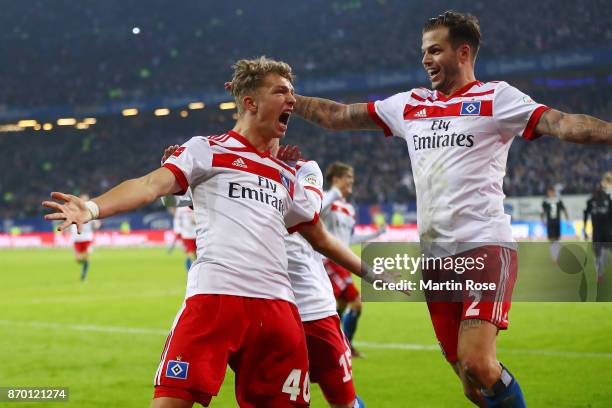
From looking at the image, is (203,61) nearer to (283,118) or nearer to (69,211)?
(283,118)

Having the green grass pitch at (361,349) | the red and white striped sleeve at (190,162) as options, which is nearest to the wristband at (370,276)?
the red and white striped sleeve at (190,162)

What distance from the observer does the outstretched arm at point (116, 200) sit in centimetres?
333

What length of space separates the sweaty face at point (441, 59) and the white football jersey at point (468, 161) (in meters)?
0.12

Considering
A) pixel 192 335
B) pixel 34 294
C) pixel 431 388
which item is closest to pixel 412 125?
pixel 192 335

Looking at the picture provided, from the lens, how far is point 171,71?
54438mm

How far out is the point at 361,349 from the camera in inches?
413

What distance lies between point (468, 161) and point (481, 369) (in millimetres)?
1135

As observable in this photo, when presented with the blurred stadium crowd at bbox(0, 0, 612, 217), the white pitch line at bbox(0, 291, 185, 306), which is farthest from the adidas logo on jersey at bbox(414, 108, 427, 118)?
the blurred stadium crowd at bbox(0, 0, 612, 217)

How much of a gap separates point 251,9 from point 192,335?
53.3 metres

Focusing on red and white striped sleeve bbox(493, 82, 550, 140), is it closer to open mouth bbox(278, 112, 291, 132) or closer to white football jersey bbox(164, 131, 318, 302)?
open mouth bbox(278, 112, 291, 132)

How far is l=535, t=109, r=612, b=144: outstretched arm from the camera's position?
4.52 m

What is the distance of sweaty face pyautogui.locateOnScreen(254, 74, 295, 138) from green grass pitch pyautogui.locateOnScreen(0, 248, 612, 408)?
367 cm

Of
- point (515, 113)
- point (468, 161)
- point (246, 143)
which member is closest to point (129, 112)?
point (468, 161)

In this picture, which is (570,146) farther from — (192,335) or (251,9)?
(192,335)
